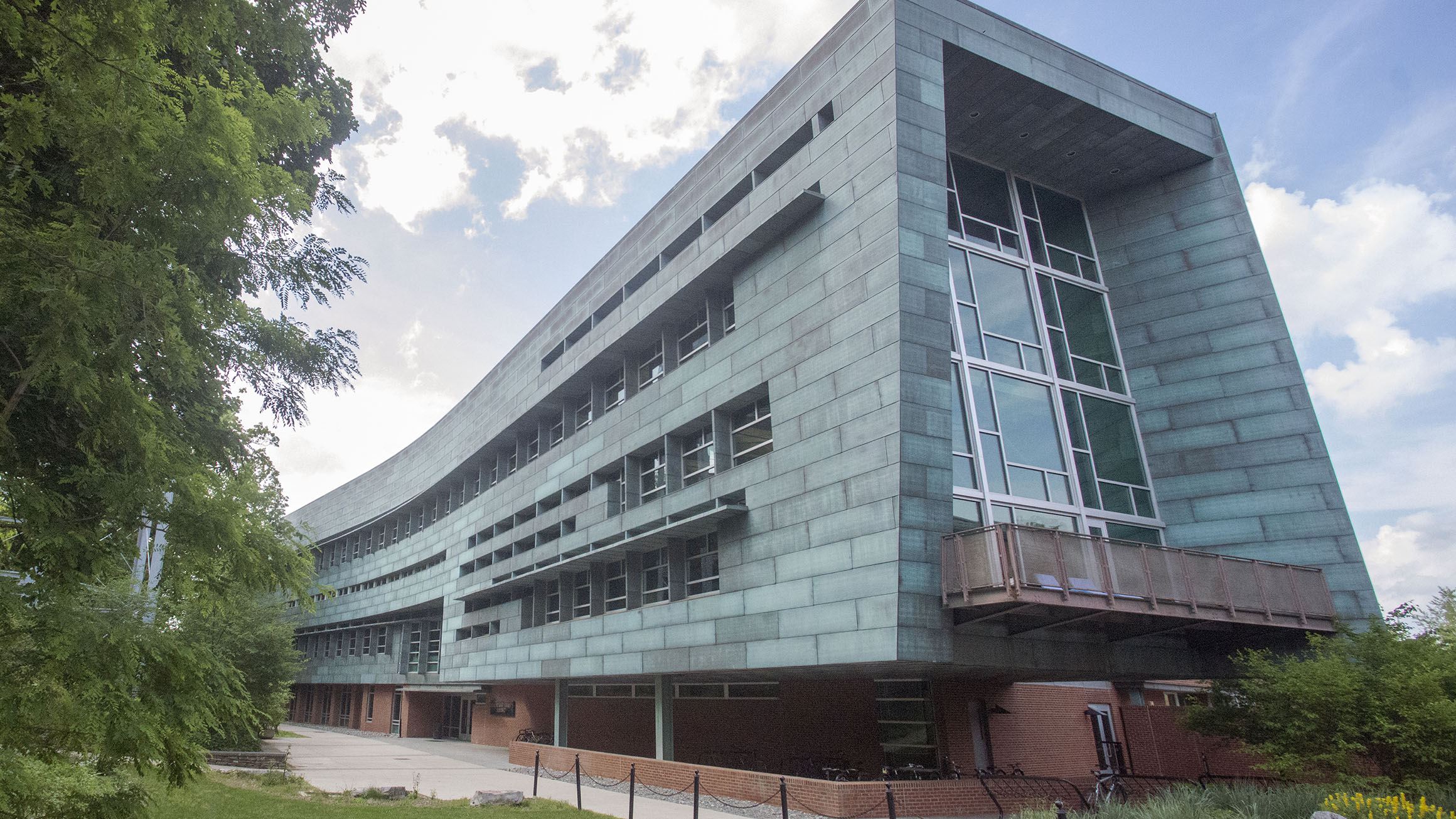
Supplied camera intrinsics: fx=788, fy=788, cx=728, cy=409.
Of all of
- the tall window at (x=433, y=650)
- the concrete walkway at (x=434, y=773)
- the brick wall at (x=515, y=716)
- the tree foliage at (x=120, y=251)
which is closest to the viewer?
the tree foliage at (x=120, y=251)

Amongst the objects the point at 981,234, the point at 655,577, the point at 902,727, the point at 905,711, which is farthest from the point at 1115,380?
the point at 655,577

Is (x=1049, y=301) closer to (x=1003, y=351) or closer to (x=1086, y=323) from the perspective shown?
(x=1086, y=323)

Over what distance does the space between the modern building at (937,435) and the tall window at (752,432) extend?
0.30 feet

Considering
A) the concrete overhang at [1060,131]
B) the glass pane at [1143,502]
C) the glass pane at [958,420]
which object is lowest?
the glass pane at [1143,502]

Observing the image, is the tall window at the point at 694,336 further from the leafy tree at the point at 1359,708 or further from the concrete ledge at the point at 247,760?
the concrete ledge at the point at 247,760

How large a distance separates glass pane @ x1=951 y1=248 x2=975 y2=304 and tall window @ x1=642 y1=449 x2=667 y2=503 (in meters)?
10.6

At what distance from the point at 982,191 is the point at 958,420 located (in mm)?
8533

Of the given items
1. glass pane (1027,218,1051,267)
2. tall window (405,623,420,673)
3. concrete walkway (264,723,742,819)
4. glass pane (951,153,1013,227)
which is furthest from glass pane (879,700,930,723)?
tall window (405,623,420,673)

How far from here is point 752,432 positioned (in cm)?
2225

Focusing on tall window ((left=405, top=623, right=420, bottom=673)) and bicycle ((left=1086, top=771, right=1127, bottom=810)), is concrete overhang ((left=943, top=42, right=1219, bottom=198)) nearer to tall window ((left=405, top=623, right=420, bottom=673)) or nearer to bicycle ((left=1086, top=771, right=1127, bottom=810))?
bicycle ((left=1086, top=771, right=1127, bottom=810))

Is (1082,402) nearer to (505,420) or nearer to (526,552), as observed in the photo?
(526,552)

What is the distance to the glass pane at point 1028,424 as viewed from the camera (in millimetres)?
20453

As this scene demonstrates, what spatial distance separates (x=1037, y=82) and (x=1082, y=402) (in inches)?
355

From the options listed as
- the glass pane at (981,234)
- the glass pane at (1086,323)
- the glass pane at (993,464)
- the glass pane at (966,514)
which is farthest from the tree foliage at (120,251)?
the glass pane at (1086,323)
